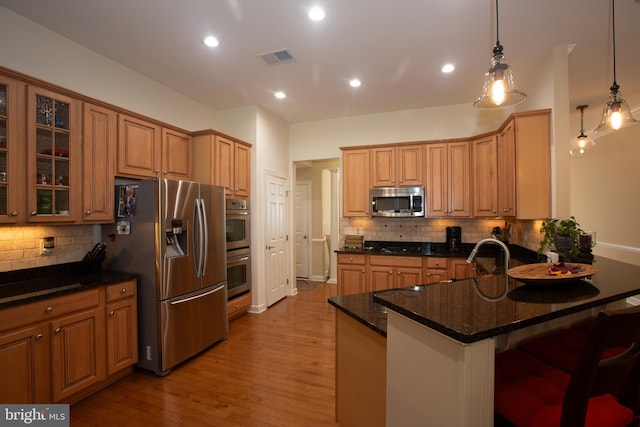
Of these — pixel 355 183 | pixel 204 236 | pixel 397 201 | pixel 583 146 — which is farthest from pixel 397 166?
pixel 204 236

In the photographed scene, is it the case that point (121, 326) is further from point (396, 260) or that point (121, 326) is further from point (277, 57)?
point (396, 260)

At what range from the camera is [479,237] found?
438 cm

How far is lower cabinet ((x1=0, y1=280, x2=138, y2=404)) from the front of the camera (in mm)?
1882

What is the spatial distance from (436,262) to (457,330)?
3.31m

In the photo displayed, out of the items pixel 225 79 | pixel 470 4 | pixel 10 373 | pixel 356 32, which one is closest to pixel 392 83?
pixel 356 32

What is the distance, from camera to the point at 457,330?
89cm

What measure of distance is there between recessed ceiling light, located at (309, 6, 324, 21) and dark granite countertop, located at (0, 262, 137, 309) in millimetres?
2708

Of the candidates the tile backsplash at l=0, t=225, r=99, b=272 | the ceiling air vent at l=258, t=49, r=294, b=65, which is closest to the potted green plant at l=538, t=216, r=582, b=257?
the ceiling air vent at l=258, t=49, r=294, b=65

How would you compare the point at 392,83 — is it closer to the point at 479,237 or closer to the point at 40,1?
the point at 479,237

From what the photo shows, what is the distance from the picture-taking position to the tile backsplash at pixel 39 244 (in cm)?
236

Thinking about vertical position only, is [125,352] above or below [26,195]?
below

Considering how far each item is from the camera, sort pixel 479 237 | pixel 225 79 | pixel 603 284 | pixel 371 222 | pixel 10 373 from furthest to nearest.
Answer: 1. pixel 371 222
2. pixel 479 237
3. pixel 225 79
4. pixel 10 373
5. pixel 603 284

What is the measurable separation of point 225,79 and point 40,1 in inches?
64.3

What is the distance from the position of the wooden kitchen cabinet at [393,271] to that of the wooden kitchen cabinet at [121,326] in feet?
9.50
